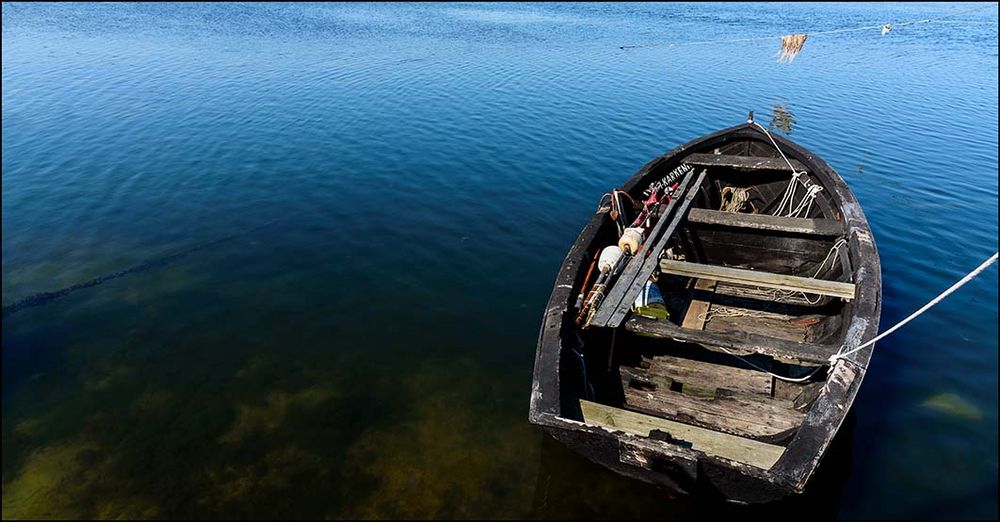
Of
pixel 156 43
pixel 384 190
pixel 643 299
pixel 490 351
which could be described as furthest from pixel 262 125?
pixel 156 43

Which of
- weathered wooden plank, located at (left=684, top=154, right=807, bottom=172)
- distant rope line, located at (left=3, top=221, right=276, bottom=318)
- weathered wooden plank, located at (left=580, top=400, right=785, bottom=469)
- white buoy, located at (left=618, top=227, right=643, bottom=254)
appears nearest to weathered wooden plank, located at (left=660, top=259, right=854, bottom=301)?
white buoy, located at (left=618, top=227, right=643, bottom=254)

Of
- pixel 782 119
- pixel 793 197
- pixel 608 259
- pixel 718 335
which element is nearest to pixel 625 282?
pixel 608 259

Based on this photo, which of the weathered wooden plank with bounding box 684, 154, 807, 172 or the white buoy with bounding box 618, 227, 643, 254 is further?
the weathered wooden plank with bounding box 684, 154, 807, 172

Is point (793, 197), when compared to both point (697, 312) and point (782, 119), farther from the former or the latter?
point (782, 119)

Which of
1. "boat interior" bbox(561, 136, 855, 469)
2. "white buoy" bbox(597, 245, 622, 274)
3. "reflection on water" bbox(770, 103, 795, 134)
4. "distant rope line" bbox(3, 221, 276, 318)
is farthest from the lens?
"reflection on water" bbox(770, 103, 795, 134)

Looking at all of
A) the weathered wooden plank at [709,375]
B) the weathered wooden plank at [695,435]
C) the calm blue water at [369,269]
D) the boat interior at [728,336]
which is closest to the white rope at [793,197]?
the boat interior at [728,336]

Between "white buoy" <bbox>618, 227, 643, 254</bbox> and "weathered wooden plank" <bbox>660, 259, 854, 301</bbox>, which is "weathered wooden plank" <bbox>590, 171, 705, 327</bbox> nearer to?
"white buoy" <bbox>618, 227, 643, 254</bbox>

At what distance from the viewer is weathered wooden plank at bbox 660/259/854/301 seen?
7613 millimetres

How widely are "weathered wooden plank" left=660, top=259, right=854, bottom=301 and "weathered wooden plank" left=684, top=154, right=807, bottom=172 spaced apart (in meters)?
5.20

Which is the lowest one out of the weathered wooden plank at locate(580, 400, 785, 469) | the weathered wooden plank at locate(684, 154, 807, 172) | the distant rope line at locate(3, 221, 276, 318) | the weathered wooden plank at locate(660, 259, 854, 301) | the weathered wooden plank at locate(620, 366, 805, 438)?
the distant rope line at locate(3, 221, 276, 318)

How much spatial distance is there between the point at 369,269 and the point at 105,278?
213 inches

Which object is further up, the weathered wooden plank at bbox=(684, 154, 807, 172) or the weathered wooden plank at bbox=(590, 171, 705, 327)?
the weathered wooden plank at bbox=(684, 154, 807, 172)

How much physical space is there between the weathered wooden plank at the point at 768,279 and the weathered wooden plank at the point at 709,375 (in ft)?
4.72

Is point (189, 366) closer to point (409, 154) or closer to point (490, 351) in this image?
point (490, 351)
